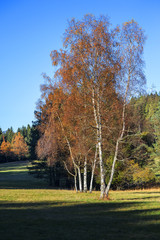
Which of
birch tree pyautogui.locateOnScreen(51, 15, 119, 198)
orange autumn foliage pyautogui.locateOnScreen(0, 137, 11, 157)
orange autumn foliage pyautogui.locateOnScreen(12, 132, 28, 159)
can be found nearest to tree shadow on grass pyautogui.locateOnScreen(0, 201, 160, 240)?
birch tree pyautogui.locateOnScreen(51, 15, 119, 198)

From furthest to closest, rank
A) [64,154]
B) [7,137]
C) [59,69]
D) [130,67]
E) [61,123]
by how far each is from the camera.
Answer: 1. [7,137]
2. [64,154]
3. [61,123]
4. [59,69]
5. [130,67]

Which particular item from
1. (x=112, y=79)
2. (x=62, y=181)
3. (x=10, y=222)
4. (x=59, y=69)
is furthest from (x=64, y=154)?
(x=10, y=222)

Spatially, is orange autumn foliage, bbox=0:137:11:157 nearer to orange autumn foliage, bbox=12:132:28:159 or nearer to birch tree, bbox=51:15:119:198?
orange autumn foliage, bbox=12:132:28:159

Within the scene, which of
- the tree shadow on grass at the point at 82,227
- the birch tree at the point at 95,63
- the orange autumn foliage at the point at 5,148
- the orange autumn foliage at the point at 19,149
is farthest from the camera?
the orange autumn foliage at the point at 19,149

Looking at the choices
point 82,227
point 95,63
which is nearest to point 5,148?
point 95,63

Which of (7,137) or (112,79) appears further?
(7,137)

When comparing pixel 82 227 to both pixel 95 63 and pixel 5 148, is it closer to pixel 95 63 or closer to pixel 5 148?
pixel 95 63

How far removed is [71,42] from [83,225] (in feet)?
47.9

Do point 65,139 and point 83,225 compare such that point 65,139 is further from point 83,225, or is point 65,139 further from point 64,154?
point 83,225

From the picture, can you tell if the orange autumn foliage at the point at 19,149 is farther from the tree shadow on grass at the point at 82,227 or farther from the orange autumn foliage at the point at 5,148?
the tree shadow on grass at the point at 82,227

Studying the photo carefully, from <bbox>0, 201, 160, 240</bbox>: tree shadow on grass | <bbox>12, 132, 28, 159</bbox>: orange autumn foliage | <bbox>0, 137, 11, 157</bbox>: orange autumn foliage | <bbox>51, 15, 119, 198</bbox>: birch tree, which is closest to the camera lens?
<bbox>0, 201, 160, 240</bbox>: tree shadow on grass

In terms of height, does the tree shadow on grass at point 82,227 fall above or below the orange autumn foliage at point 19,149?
below

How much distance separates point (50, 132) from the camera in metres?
→ 28.8

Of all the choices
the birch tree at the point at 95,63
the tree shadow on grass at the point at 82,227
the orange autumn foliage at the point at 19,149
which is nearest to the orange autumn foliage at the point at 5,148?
the orange autumn foliage at the point at 19,149
